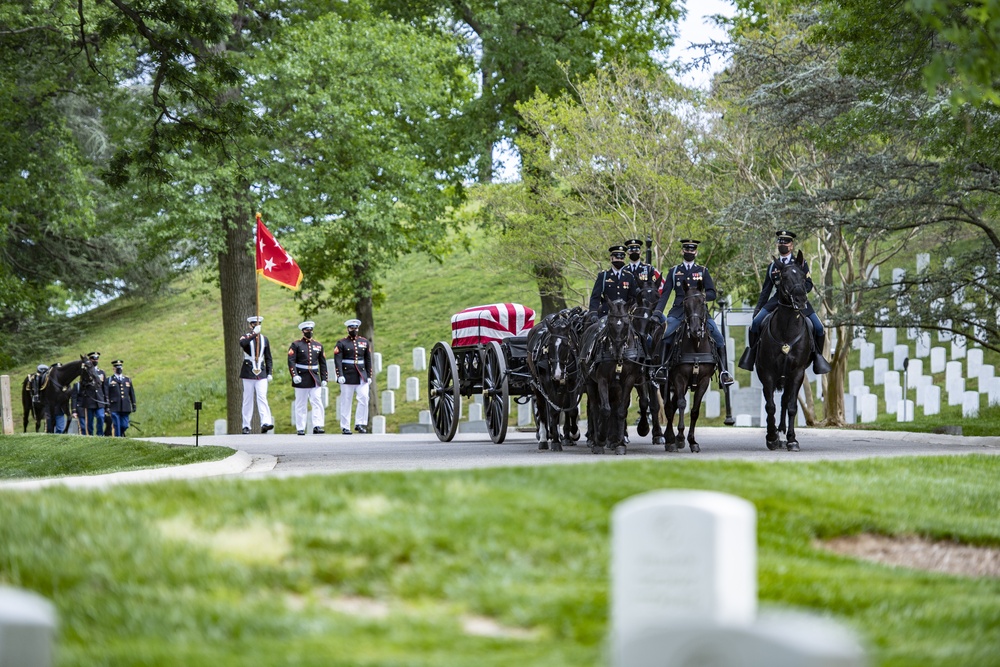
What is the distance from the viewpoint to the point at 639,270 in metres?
15.9

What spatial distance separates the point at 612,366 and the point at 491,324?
4710mm

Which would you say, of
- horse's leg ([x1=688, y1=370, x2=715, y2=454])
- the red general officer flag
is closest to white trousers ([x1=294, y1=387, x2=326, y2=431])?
the red general officer flag

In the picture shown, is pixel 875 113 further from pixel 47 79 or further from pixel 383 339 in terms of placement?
pixel 383 339

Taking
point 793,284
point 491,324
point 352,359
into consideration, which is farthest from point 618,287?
point 352,359

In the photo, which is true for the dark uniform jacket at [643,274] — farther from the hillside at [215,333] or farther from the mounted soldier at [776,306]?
the hillside at [215,333]

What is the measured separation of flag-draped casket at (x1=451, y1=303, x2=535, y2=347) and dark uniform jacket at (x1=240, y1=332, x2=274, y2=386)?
16.0ft

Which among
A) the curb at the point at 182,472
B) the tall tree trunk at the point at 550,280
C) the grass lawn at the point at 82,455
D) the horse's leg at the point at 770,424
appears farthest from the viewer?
the tall tree trunk at the point at 550,280

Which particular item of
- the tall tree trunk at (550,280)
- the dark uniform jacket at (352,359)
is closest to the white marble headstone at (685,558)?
the dark uniform jacket at (352,359)

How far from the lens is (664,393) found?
16297mm

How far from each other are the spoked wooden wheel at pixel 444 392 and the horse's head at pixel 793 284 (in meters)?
5.96

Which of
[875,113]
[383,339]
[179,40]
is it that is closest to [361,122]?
[179,40]

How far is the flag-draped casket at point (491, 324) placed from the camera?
19.3m

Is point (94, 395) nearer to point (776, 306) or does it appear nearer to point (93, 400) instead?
point (93, 400)

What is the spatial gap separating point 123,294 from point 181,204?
79.4 ft
